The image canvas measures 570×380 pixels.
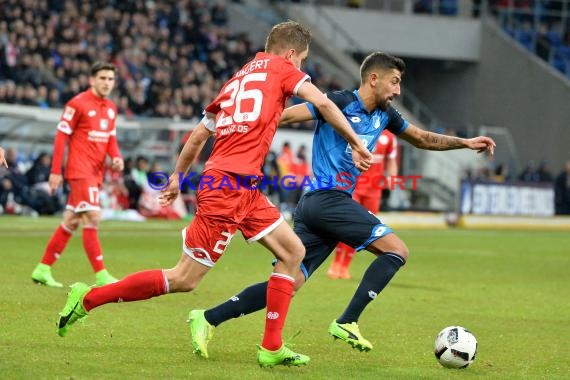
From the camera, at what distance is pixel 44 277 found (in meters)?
12.1

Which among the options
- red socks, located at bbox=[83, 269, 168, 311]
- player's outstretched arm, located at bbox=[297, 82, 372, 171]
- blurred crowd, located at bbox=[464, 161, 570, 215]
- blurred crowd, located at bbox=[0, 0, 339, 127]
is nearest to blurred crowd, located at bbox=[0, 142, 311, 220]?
blurred crowd, located at bbox=[0, 0, 339, 127]

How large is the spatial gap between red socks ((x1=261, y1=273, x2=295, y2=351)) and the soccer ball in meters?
1.16

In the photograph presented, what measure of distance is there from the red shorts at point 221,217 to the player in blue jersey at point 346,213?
2.26ft

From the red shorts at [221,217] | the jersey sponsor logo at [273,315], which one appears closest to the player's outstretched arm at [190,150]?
the red shorts at [221,217]

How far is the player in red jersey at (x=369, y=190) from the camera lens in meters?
14.8

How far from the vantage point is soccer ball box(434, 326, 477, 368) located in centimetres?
772

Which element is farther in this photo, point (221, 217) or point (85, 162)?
point (85, 162)

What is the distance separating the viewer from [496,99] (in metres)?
41.6

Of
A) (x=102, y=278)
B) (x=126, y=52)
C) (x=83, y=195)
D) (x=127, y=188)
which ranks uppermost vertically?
(x=83, y=195)

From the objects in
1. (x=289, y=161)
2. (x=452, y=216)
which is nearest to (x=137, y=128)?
(x=289, y=161)

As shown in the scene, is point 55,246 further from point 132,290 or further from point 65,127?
point 132,290

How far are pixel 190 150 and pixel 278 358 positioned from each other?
62.8 inches

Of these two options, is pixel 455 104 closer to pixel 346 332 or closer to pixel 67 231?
pixel 67 231

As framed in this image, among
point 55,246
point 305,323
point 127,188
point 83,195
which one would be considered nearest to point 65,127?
point 83,195
